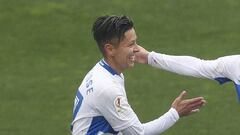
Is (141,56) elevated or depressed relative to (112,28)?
depressed

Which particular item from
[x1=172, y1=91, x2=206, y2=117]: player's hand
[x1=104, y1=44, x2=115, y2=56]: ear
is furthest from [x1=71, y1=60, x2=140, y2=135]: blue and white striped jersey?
[x1=172, y1=91, x2=206, y2=117]: player's hand

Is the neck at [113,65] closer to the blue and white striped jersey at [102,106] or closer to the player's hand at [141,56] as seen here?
the blue and white striped jersey at [102,106]

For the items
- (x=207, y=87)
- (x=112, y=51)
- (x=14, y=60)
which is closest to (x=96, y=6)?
(x=14, y=60)

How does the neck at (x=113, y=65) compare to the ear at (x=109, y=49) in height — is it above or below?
below

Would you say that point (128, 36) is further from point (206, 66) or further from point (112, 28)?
point (206, 66)

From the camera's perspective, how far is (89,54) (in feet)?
49.8

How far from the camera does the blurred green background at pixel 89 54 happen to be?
12.7m

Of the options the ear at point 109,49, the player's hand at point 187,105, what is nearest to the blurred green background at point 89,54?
the player's hand at point 187,105

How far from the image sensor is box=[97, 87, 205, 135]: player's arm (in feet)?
23.9

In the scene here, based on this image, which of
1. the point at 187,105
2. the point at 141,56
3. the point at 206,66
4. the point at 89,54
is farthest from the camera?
the point at 89,54

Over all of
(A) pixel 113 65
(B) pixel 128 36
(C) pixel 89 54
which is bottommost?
(C) pixel 89 54

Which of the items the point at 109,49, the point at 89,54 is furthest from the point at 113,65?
the point at 89,54

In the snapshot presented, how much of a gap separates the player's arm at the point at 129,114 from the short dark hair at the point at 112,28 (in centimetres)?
42

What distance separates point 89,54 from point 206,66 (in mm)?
7063
